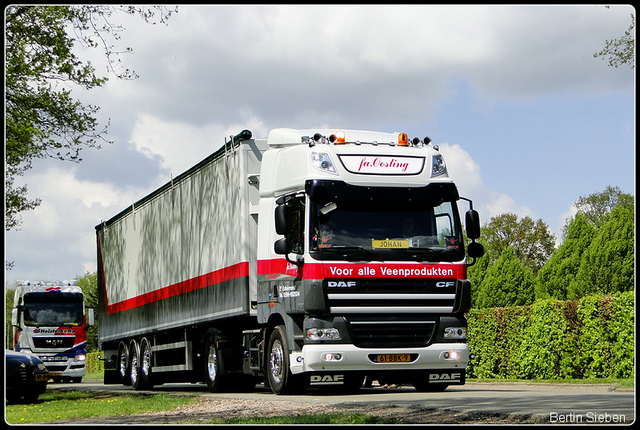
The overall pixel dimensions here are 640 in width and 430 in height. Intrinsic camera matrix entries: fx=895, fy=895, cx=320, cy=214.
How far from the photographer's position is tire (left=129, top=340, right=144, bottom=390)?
22594 mm

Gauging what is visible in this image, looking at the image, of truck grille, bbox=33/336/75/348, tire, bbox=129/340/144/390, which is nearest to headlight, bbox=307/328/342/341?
tire, bbox=129/340/144/390

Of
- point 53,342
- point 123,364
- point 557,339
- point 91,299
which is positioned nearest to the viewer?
point 557,339

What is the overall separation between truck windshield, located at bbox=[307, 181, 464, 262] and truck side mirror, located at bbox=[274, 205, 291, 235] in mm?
374

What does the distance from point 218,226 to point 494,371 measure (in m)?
12.2

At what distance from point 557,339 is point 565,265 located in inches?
868

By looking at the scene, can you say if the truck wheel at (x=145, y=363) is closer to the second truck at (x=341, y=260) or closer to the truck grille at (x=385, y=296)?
the second truck at (x=341, y=260)

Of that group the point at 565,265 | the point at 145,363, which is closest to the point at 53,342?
the point at 145,363

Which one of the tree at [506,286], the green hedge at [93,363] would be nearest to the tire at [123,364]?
the tree at [506,286]

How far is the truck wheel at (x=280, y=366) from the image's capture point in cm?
1422

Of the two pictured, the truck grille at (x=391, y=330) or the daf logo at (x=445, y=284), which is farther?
the daf logo at (x=445, y=284)

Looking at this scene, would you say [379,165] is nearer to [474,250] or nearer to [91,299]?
[474,250]

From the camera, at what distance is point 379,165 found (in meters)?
14.0

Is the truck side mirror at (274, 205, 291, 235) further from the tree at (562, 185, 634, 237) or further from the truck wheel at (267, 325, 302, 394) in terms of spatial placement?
the tree at (562, 185, 634, 237)

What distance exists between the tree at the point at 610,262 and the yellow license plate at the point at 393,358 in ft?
95.3
